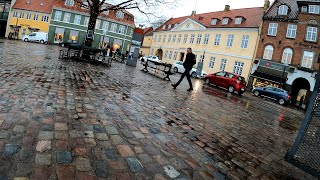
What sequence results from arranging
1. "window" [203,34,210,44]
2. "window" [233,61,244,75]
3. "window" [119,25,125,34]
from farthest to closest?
"window" [119,25,125,34] → "window" [203,34,210,44] → "window" [233,61,244,75]

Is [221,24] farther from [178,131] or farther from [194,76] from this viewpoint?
[178,131]

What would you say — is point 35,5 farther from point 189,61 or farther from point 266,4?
point 189,61

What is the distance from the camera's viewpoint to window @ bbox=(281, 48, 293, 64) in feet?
94.1

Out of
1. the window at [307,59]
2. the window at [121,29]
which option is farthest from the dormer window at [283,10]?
the window at [121,29]

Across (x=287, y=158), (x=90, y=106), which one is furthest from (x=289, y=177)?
(x=90, y=106)

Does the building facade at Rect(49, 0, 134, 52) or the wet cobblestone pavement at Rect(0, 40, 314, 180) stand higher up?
the building facade at Rect(49, 0, 134, 52)

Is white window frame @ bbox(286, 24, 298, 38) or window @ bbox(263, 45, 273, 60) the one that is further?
window @ bbox(263, 45, 273, 60)

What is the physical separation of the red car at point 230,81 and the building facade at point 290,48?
11720 millimetres

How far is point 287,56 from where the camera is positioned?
1136 inches

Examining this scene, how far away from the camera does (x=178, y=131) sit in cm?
471

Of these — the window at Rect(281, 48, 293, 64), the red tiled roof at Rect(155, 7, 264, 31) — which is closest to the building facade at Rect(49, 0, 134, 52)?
the red tiled roof at Rect(155, 7, 264, 31)

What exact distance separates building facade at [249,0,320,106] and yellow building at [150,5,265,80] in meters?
1.41

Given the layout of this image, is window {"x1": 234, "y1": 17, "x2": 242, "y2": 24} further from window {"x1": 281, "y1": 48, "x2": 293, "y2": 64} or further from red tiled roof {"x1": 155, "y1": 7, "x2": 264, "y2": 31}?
window {"x1": 281, "y1": 48, "x2": 293, "y2": 64}

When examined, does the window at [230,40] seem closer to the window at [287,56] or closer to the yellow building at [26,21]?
the window at [287,56]
